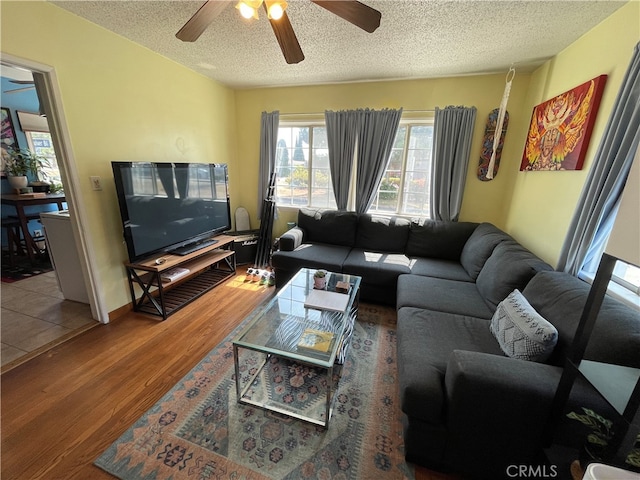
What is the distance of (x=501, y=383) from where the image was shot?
3.42ft

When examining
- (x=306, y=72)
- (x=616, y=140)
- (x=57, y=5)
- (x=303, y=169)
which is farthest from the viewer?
(x=303, y=169)

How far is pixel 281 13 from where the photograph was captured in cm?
127

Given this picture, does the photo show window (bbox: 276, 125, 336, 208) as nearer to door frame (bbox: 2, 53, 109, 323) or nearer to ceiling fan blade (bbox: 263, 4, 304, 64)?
ceiling fan blade (bbox: 263, 4, 304, 64)

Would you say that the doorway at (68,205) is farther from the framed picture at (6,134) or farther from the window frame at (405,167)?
the window frame at (405,167)

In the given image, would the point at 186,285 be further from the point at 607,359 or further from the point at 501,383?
the point at 607,359

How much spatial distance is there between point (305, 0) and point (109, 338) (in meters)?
2.85

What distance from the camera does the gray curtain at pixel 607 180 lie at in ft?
4.50

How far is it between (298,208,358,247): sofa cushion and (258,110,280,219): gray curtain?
0.78m

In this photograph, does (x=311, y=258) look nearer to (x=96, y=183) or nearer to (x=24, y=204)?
(x=96, y=183)

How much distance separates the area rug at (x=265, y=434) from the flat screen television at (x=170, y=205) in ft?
4.18

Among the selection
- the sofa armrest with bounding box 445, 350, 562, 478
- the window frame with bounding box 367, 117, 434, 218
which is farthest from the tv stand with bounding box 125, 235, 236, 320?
the sofa armrest with bounding box 445, 350, 562, 478

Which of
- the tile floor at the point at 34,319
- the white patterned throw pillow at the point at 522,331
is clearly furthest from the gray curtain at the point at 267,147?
the white patterned throw pillow at the point at 522,331

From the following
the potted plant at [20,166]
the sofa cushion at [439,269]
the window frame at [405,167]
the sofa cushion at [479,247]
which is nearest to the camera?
the sofa cushion at [479,247]

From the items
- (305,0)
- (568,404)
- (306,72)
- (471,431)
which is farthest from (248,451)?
(306,72)
